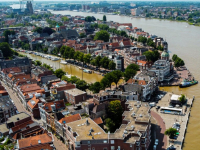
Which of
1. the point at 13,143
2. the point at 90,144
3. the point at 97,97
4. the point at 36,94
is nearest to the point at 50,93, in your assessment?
the point at 36,94

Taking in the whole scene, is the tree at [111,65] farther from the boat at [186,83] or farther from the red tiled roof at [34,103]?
the red tiled roof at [34,103]

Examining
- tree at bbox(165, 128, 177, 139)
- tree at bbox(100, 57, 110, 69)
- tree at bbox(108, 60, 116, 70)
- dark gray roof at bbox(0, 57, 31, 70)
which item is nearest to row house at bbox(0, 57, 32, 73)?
dark gray roof at bbox(0, 57, 31, 70)

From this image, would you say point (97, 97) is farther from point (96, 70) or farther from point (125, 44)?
point (125, 44)

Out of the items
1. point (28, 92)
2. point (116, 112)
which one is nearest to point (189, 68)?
point (116, 112)

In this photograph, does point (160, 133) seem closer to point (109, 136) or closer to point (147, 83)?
point (109, 136)

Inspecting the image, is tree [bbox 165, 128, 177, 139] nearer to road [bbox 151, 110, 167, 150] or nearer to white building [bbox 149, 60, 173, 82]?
road [bbox 151, 110, 167, 150]

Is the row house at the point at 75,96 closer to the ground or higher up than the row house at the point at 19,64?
closer to the ground

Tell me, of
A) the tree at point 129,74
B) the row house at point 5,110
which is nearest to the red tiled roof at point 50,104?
the row house at point 5,110

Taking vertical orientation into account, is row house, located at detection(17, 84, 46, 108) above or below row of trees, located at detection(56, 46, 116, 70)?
below
